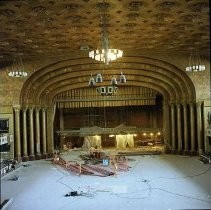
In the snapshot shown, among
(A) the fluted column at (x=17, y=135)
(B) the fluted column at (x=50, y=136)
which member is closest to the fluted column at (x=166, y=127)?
(B) the fluted column at (x=50, y=136)

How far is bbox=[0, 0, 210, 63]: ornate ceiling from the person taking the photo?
42.0 feet

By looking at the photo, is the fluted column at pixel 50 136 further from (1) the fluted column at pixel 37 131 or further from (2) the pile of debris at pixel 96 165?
(2) the pile of debris at pixel 96 165

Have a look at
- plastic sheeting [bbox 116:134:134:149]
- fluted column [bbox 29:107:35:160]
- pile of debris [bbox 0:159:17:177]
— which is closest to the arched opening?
fluted column [bbox 29:107:35:160]

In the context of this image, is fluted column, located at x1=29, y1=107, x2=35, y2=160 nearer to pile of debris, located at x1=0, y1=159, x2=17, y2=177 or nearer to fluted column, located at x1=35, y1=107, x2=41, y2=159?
fluted column, located at x1=35, y1=107, x2=41, y2=159

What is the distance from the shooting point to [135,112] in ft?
97.1

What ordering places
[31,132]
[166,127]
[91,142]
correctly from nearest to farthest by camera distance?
[31,132] < [166,127] < [91,142]

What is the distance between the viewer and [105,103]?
27.3 m

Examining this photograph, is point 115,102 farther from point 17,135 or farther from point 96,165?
point 96,165

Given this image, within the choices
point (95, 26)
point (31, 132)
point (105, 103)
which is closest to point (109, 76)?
point (105, 103)

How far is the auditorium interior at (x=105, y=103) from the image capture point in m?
12.9

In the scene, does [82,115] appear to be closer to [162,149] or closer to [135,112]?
[135,112]

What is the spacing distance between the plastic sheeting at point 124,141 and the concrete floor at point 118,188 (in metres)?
7.63

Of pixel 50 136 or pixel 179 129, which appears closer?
pixel 179 129

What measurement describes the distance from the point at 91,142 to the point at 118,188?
14.8 m
